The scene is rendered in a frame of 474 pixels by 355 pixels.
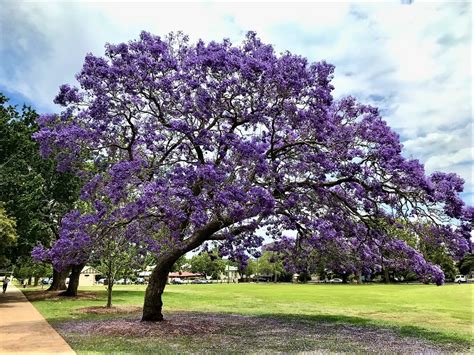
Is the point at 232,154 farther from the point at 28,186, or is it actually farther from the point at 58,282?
the point at 58,282

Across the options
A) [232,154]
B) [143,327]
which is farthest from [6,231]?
[232,154]

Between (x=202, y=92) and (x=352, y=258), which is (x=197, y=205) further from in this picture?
(x=352, y=258)

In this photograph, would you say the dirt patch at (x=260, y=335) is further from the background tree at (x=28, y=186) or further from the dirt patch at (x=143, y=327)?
the background tree at (x=28, y=186)

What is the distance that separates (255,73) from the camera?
1488cm

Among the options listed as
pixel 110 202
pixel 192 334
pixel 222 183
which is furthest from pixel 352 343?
pixel 110 202

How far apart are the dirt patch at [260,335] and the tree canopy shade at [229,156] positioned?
7.38 feet

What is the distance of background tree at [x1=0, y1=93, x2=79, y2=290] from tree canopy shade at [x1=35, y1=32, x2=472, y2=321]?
12413 millimetres

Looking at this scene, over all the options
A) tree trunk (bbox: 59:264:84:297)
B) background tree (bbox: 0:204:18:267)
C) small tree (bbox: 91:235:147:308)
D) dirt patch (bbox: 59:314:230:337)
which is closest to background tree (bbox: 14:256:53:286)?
tree trunk (bbox: 59:264:84:297)

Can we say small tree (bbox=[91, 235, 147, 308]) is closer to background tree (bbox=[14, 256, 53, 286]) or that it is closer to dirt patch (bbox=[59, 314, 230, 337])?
dirt patch (bbox=[59, 314, 230, 337])

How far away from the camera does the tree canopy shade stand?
603 inches

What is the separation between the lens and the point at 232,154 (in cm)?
1639

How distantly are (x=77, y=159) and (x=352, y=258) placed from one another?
12.2 meters

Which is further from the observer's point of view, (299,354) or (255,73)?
(255,73)

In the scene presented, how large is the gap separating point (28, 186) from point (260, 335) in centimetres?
2000
